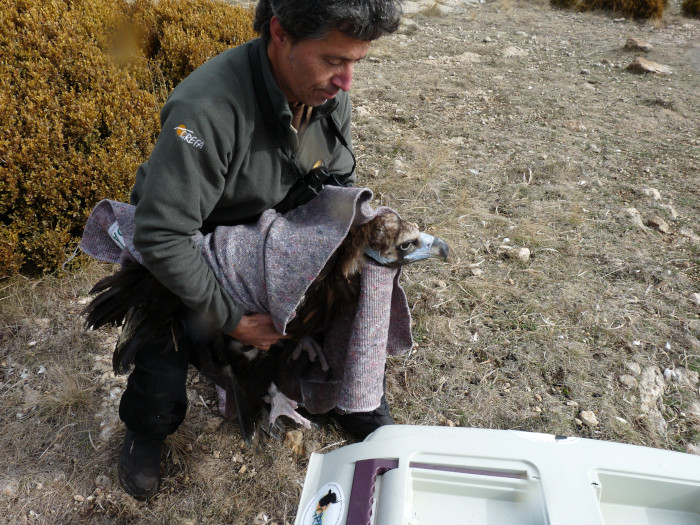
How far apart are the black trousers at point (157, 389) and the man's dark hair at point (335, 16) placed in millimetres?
1289

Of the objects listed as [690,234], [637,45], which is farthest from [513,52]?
[690,234]

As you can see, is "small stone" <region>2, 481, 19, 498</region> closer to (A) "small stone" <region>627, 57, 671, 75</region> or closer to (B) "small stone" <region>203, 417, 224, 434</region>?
(B) "small stone" <region>203, 417, 224, 434</region>

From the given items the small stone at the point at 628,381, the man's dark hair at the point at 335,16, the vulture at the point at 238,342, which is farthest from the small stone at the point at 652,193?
the man's dark hair at the point at 335,16

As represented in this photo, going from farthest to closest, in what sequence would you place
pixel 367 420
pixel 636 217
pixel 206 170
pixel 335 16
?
pixel 636 217
pixel 367 420
pixel 206 170
pixel 335 16

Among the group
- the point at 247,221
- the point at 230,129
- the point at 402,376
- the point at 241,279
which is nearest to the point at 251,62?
the point at 230,129

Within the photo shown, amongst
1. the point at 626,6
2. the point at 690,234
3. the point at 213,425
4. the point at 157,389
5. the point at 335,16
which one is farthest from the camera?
the point at 626,6

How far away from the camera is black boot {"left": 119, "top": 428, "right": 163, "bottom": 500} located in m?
2.32

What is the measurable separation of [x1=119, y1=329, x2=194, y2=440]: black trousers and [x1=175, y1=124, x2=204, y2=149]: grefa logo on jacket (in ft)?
2.78

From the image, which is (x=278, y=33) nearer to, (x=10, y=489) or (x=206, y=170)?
(x=206, y=170)

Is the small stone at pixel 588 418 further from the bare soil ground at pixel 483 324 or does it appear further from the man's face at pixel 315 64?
the man's face at pixel 315 64

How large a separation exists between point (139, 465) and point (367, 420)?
1067 mm

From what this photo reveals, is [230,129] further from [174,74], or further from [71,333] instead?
[174,74]

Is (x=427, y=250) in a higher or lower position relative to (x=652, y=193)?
higher

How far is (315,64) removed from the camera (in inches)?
70.3
